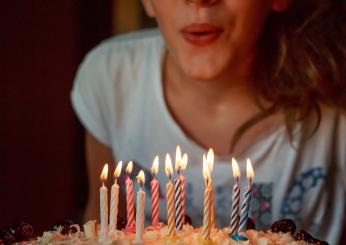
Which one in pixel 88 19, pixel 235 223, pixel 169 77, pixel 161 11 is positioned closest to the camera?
A: pixel 235 223

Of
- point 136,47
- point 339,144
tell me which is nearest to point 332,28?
point 339,144

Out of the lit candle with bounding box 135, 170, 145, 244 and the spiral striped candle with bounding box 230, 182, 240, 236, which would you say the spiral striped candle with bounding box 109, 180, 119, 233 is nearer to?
the lit candle with bounding box 135, 170, 145, 244

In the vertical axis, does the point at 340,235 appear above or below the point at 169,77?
below

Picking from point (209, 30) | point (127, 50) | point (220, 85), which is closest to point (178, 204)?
point (209, 30)

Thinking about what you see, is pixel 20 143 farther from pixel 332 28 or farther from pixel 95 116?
pixel 332 28

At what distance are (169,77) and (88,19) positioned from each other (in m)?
1.03

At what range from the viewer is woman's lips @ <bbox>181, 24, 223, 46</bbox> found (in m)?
1.96

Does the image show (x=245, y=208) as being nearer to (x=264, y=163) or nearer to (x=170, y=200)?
(x=170, y=200)

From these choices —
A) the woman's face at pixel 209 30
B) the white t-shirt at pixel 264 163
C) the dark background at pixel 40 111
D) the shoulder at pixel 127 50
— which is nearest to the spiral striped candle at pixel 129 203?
the woman's face at pixel 209 30

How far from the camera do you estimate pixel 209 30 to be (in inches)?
77.2

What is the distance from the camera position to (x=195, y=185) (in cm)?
228

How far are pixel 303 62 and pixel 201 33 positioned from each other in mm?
357

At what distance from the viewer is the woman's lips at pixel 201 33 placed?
6.43 feet

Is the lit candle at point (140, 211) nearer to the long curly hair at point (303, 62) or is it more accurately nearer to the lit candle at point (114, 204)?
the lit candle at point (114, 204)
